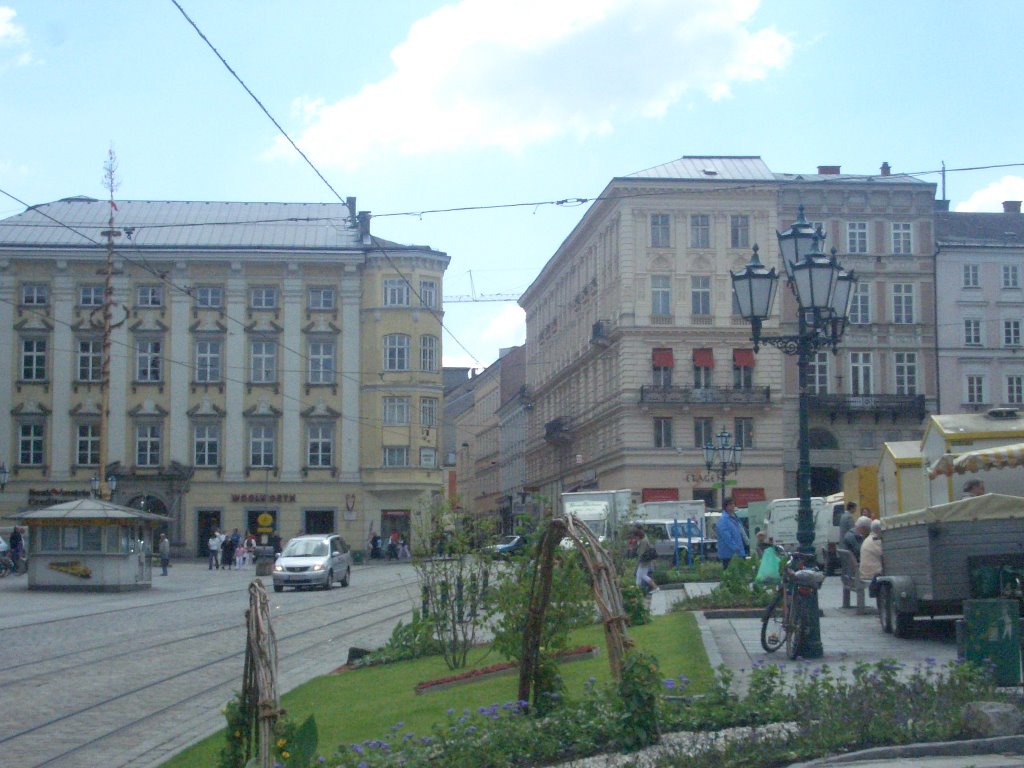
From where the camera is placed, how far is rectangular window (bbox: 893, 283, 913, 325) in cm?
6488

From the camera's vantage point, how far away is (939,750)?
28.2ft

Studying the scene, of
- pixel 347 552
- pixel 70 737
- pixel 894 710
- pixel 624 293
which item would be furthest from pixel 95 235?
pixel 894 710

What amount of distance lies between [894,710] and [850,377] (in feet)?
186

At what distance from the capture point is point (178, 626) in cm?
2581

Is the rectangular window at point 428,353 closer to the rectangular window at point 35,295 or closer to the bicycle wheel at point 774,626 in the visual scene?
the rectangular window at point 35,295

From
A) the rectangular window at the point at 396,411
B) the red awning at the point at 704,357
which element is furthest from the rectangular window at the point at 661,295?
the rectangular window at the point at 396,411

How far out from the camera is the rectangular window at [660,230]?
63.6m

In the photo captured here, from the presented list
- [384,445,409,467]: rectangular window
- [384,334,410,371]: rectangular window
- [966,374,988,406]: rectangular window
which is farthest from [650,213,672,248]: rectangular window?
[966,374,988,406]: rectangular window

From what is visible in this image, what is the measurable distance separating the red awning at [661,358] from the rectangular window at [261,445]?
59.7ft

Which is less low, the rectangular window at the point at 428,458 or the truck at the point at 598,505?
the rectangular window at the point at 428,458

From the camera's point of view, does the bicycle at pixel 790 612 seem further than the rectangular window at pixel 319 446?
No

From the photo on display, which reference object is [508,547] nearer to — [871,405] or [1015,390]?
[871,405]

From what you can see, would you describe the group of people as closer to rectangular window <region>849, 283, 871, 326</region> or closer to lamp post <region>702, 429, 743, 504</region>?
lamp post <region>702, 429, 743, 504</region>

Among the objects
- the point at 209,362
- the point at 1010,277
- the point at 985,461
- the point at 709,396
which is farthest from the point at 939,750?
the point at 1010,277
